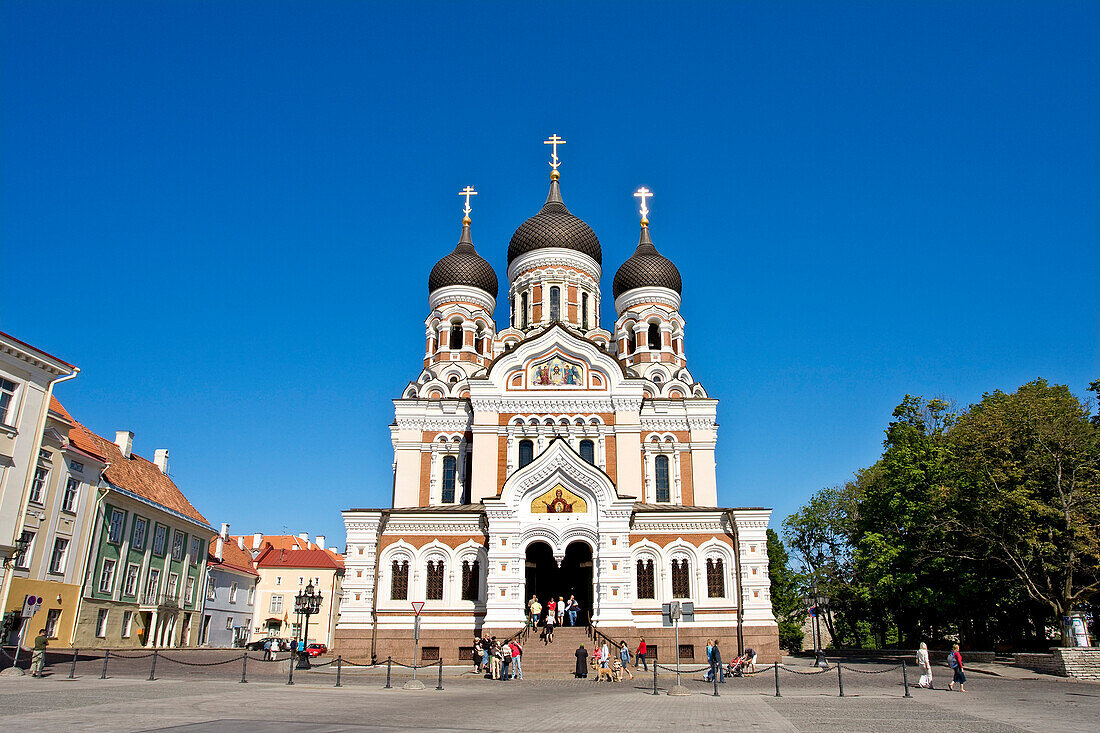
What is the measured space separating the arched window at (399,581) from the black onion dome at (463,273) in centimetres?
1783

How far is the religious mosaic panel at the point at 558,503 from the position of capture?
1325 inches

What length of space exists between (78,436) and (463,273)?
21039 millimetres

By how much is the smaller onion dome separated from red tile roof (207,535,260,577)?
98.3 feet

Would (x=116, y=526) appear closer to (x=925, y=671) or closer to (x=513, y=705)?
(x=513, y=705)

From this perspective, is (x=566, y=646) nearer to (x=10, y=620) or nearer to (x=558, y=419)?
(x=558, y=419)

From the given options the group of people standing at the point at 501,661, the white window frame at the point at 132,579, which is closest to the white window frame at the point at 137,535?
the white window frame at the point at 132,579

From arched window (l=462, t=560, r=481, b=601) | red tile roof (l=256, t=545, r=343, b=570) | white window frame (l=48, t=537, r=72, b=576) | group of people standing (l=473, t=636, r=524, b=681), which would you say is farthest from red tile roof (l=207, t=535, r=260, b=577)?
group of people standing (l=473, t=636, r=524, b=681)

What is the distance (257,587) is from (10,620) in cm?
3505

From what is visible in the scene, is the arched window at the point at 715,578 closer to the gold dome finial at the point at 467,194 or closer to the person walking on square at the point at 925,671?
the person walking on square at the point at 925,671

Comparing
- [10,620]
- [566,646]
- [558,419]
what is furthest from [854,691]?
[10,620]

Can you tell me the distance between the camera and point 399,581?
34500 mm

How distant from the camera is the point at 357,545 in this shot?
113ft

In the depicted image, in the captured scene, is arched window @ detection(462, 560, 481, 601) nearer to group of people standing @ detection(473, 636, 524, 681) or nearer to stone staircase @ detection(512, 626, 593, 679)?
stone staircase @ detection(512, 626, 593, 679)

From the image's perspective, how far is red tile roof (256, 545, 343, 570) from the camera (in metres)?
61.0
